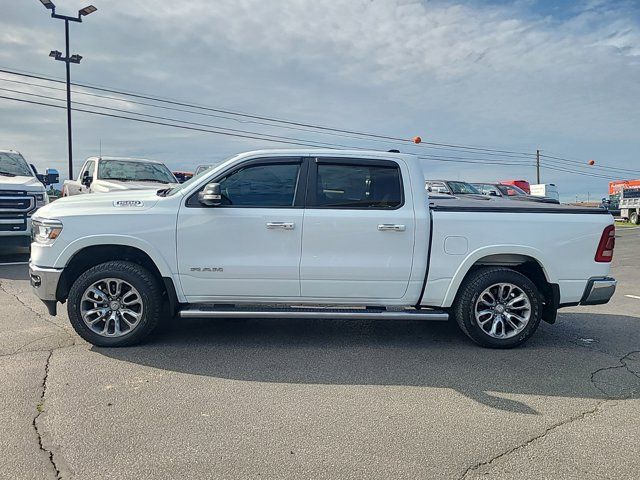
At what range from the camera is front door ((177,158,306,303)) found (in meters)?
4.68

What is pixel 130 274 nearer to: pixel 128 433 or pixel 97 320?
pixel 97 320

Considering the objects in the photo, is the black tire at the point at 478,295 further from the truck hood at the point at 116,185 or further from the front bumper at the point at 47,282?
the truck hood at the point at 116,185

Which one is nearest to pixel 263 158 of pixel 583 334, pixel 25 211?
pixel 583 334

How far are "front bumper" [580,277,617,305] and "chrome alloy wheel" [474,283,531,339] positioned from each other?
0.61 metres

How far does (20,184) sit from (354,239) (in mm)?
8062

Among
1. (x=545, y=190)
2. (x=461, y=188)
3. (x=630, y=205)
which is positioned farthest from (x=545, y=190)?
(x=461, y=188)

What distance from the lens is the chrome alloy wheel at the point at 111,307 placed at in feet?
15.4

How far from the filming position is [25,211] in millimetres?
9766

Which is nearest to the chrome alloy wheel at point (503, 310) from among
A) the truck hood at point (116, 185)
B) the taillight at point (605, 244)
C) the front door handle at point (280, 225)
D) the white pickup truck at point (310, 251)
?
the white pickup truck at point (310, 251)

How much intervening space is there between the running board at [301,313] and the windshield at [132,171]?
7865 millimetres

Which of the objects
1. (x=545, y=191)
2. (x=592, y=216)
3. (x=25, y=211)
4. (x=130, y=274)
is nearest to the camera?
(x=130, y=274)

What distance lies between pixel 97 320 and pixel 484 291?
148 inches

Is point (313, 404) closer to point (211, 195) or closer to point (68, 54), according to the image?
point (211, 195)

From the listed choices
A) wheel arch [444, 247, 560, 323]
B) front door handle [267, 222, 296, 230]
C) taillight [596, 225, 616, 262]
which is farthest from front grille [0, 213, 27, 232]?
taillight [596, 225, 616, 262]
